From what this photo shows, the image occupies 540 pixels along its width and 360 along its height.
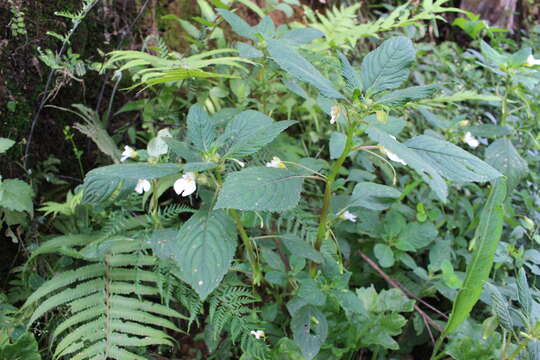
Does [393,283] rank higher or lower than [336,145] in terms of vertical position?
lower

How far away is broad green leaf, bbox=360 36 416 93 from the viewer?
103 centimetres

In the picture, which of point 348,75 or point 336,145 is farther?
point 336,145

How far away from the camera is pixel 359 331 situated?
1.33 metres

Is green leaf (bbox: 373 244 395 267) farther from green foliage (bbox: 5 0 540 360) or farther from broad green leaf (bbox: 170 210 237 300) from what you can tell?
broad green leaf (bbox: 170 210 237 300)

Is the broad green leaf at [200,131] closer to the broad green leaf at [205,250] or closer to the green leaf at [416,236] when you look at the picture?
the broad green leaf at [205,250]

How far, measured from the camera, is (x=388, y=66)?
1047 mm

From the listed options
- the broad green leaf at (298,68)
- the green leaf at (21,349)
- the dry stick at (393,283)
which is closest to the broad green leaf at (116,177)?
the broad green leaf at (298,68)

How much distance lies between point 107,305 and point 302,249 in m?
0.69

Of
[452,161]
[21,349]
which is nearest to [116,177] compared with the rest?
[21,349]

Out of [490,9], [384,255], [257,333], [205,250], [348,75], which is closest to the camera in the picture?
[205,250]

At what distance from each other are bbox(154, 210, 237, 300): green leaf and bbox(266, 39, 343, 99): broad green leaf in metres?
0.40

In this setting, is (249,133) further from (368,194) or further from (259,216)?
(368,194)

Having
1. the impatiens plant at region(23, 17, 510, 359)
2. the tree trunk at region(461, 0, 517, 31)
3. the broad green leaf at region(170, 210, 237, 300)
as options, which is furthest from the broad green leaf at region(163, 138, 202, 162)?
the tree trunk at region(461, 0, 517, 31)

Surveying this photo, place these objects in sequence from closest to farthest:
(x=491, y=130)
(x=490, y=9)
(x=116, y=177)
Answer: (x=116, y=177) → (x=491, y=130) → (x=490, y=9)
